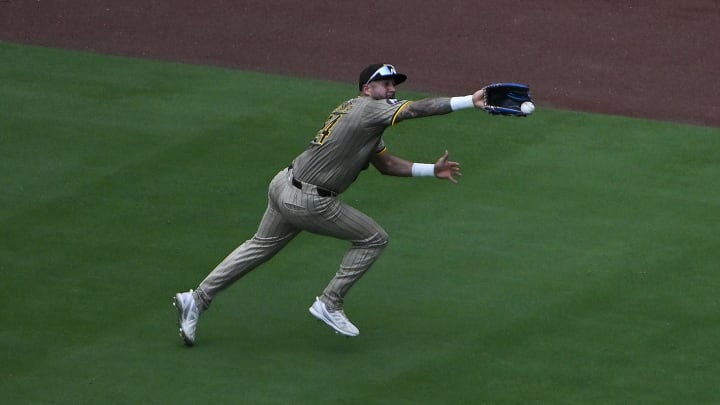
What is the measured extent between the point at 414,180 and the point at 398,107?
3355 millimetres

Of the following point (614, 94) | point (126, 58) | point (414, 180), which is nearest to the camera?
point (414, 180)

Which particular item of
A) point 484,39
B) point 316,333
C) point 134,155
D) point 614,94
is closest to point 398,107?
point 316,333

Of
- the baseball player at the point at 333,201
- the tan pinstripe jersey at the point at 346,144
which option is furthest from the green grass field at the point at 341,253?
the tan pinstripe jersey at the point at 346,144

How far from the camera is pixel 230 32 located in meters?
16.2

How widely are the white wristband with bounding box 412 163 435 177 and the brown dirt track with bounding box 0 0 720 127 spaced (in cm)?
454

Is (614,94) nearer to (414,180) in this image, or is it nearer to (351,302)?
(414,180)

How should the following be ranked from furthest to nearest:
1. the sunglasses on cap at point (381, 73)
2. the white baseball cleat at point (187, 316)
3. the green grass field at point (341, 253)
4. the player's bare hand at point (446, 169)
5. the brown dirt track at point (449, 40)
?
the brown dirt track at point (449, 40) → the white baseball cleat at point (187, 316) → the player's bare hand at point (446, 169) → the sunglasses on cap at point (381, 73) → the green grass field at point (341, 253)

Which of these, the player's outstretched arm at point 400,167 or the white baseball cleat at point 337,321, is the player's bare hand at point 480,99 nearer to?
the player's outstretched arm at point 400,167

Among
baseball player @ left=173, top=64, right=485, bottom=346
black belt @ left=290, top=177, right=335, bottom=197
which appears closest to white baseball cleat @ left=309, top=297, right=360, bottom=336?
baseball player @ left=173, top=64, right=485, bottom=346

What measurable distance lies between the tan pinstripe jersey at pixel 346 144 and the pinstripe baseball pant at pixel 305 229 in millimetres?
107

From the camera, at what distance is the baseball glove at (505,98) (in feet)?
30.2

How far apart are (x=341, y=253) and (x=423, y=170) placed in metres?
1.71

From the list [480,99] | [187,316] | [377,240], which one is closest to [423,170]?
[377,240]

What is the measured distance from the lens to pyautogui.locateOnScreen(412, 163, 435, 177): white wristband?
32.6 ft
